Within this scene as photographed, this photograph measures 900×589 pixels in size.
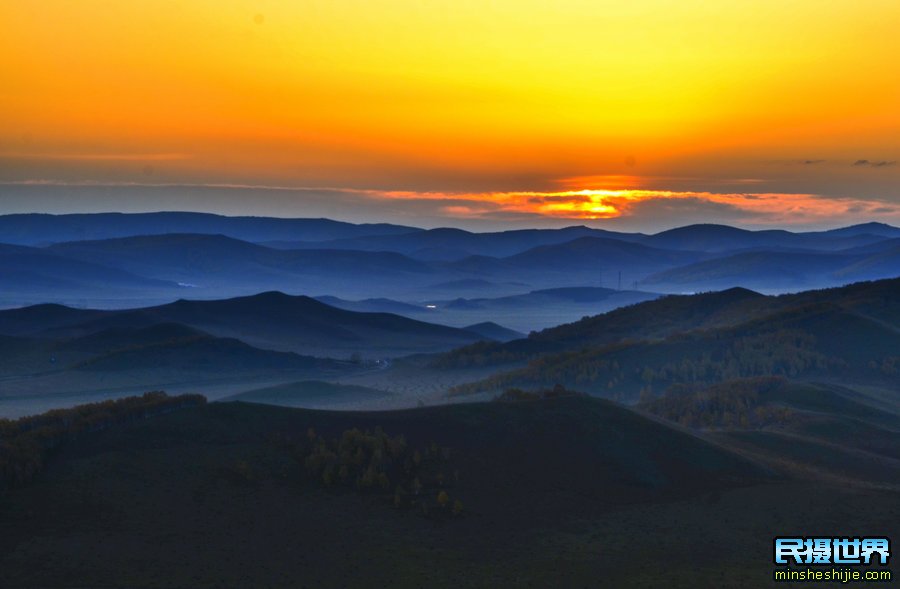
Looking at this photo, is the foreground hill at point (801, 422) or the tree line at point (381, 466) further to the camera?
the foreground hill at point (801, 422)

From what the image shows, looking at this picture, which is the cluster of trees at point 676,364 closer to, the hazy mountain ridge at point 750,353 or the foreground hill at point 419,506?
the hazy mountain ridge at point 750,353

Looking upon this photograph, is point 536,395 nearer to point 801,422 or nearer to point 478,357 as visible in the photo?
point 801,422

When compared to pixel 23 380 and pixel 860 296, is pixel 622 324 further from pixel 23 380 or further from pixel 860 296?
pixel 23 380

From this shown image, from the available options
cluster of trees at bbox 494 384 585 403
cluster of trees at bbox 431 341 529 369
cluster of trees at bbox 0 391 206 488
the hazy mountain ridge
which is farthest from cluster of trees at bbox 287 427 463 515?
cluster of trees at bbox 431 341 529 369

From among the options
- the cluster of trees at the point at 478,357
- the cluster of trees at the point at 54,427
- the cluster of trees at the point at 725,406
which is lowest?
the cluster of trees at the point at 478,357

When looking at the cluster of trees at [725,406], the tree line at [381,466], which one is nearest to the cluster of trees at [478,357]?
the cluster of trees at [725,406]

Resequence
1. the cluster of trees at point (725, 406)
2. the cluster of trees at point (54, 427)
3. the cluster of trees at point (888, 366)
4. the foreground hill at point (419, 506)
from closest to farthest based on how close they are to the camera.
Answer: the foreground hill at point (419, 506) < the cluster of trees at point (54, 427) < the cluster of trees at point (725, 406) < the cluster of trees at point (888, 366)

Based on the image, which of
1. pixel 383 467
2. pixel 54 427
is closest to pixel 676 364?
pixel 383 467
